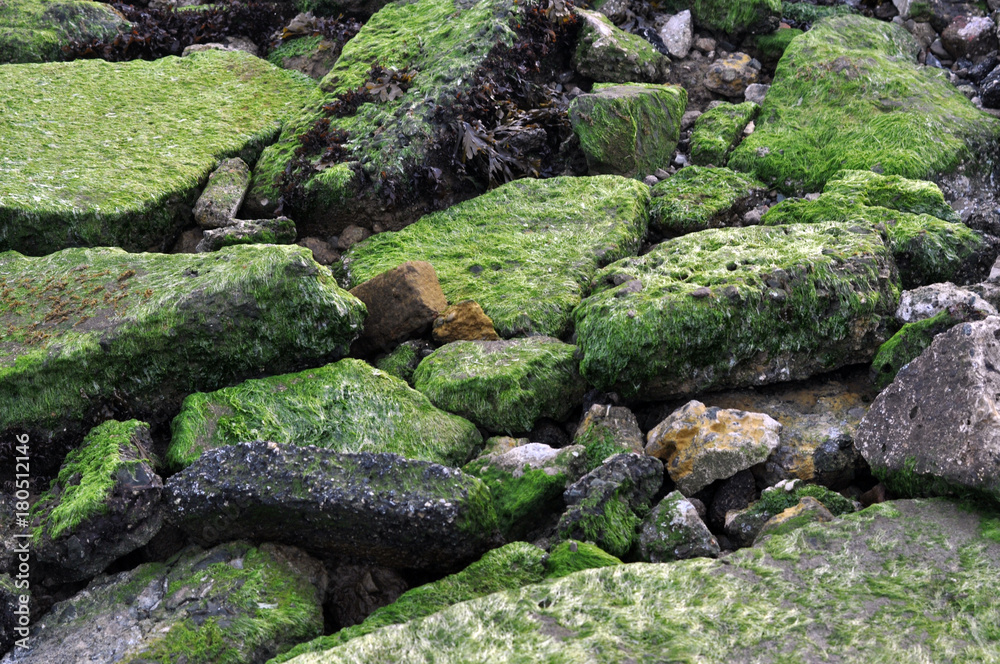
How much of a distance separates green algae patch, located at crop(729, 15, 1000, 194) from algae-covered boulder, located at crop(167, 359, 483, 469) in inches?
147

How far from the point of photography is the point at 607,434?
14.5 ft

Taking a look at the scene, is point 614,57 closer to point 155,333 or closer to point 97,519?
point 155,333

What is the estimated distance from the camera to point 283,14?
9148mm

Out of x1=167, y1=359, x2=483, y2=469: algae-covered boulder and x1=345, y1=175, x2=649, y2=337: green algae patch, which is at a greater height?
x1=345, y1=175, x2=649, y2=337: green algae patch

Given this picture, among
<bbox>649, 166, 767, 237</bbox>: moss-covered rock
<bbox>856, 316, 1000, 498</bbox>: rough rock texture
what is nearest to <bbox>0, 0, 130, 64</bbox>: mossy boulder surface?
<bbox>649, 166, 767, 237</bbox>: moss-covered rock

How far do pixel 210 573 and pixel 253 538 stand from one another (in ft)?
0.86

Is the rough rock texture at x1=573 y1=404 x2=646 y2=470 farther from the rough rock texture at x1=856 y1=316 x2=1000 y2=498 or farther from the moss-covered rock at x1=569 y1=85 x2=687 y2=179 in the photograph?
the moss-covered rock at x1=569 y1=85 x2=687 y2=179

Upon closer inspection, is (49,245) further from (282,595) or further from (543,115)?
(543,115)

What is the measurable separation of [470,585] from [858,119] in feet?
17.9

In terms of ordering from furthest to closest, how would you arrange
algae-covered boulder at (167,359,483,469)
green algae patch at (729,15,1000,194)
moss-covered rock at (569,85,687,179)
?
1. moss-covered rock at (569,85,687,179)
2. green algae patch at (729,15,1000,194)
3. algae-covered boulder at (167,359,483,469)

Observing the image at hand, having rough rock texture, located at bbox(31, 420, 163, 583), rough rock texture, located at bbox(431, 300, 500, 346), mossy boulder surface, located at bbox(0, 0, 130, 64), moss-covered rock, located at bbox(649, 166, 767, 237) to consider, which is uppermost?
mossy boulder surface, located at bbox(0, 0, 130, 64)

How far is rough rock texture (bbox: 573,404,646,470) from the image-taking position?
4.34m

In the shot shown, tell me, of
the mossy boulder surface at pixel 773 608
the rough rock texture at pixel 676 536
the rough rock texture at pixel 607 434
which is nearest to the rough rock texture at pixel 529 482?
the rough rock texture at pixel 607 434

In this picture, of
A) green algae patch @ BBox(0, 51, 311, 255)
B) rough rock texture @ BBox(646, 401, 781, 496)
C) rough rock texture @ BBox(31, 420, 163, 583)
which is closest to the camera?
rough rock texture @ BBox(31, 420, 163, 583)
